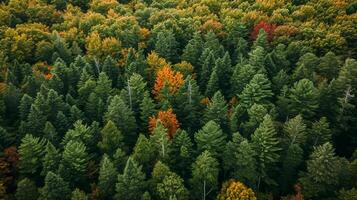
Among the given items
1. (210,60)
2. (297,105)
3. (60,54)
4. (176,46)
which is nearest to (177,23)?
(176,46)

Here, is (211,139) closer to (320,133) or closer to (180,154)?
(180,154)

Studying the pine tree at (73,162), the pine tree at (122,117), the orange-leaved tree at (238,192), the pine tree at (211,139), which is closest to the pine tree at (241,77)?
the pine tree at (211,139)

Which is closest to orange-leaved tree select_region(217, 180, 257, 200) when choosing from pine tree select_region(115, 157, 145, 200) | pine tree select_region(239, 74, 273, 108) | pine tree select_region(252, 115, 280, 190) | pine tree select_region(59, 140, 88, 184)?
pine tree select_region(252, 115, 280, 190)

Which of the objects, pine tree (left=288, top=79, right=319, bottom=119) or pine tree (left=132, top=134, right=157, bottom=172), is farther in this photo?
pine tree (left=288, top=79, right=319, bottom=119)

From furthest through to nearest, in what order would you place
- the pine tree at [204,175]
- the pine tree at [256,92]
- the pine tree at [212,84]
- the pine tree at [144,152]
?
1. the pine tree at [212,84]
2. the pine tree at [256,92]
3. the pine tree at [144,152]
4. the pine tree at [204,175]

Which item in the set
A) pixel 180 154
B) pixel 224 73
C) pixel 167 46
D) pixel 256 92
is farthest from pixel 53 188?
pixel 167 46

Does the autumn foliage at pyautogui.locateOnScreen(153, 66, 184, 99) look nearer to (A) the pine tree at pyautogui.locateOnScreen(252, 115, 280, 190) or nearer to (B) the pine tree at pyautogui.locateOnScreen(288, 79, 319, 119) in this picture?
(B) the pine tree at pyautogui.locateOnScreen(288, 79, 319, 119)

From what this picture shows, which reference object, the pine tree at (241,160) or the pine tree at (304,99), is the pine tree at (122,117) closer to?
the pine tree at (241,160)

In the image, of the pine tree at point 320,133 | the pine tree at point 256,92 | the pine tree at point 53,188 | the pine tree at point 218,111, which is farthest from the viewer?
the pine tree at point 256,92
